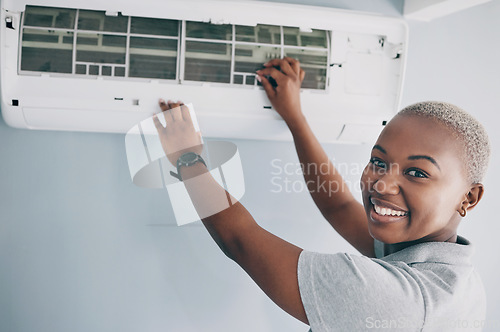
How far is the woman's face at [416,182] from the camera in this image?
70 centimetres

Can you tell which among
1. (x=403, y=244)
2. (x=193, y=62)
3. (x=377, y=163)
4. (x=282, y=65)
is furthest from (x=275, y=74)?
(x=403, y=244)

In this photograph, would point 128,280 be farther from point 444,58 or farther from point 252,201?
point 444,58

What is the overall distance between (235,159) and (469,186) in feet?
1.68

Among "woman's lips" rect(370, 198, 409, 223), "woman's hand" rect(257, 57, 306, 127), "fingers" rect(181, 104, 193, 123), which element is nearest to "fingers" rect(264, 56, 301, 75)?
"woman's hand" rect(257, 57, 306, 127)

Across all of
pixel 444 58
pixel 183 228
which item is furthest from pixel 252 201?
pixel 444 58

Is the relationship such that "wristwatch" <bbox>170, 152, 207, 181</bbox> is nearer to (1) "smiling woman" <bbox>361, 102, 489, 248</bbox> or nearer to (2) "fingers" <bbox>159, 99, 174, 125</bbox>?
(2) "fingers" <bbox>159, 99, 174, 125</bbox>

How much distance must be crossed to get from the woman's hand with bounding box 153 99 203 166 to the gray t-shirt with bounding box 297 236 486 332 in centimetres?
34

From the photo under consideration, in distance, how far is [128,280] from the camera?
1.03 metres

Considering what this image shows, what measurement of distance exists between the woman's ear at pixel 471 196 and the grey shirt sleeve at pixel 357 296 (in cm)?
16

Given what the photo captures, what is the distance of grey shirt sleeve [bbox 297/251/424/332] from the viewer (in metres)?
0.65

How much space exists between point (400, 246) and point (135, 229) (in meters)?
0.57

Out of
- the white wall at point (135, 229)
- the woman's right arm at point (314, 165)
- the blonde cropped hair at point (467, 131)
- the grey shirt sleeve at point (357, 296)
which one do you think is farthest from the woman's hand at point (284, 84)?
the grey shirt sleeve at point (357, 296)

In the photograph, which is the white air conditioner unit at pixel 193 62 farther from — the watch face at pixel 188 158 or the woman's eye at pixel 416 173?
the woman's eye at pixel 416 173

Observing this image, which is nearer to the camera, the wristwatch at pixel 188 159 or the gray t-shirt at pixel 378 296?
the gray t-shirt at pixel 378 296
